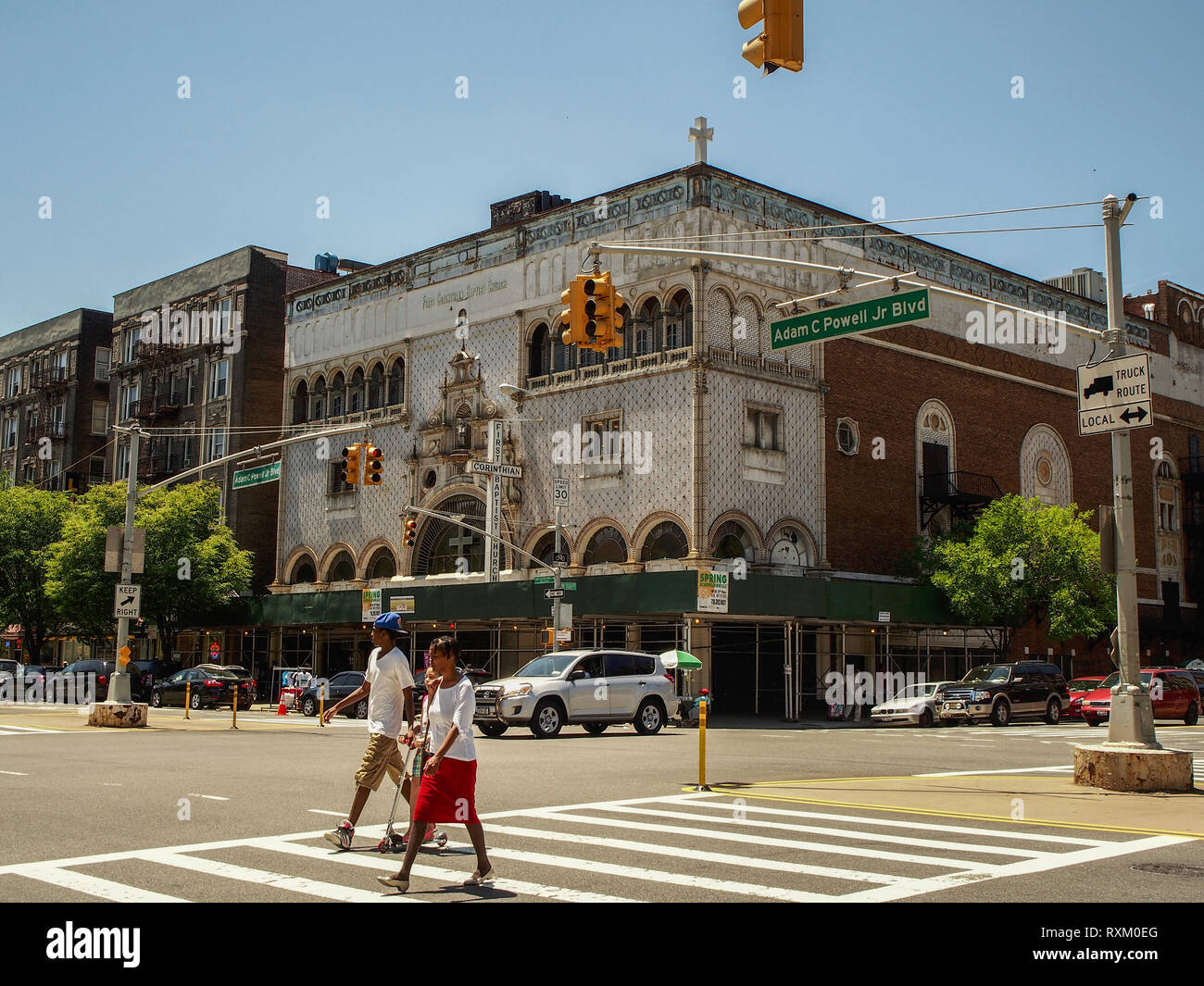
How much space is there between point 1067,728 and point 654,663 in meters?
14.8

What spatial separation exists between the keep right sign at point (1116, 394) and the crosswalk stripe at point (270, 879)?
427 inches

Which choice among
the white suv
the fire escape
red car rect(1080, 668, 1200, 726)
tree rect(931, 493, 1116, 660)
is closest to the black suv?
red car rect(1080, 668, 1200, 726)

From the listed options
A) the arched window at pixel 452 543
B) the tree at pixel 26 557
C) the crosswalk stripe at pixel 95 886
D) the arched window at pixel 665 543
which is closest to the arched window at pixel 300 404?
the arched window at pixel 452 543

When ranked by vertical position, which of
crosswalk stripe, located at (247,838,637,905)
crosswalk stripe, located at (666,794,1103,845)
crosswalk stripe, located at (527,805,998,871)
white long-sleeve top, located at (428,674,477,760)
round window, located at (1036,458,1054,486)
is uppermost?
round window, located at (1036,458,1054,486)

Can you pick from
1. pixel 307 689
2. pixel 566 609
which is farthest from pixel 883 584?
pixel 307 689

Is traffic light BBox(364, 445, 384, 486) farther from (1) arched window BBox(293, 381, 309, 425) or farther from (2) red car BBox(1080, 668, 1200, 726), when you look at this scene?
(1) arched window BBox(293, 381, 309, 425)

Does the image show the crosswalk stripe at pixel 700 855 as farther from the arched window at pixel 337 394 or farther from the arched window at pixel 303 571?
the arched window at pixel 303 571

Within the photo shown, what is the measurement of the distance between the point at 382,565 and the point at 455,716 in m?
44.4

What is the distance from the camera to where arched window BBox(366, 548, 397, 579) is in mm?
51906

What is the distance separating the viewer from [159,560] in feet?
176

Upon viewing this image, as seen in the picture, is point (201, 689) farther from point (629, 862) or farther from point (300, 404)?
point (629, 862)

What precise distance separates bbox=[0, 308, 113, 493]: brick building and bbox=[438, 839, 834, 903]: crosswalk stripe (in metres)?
69.8
